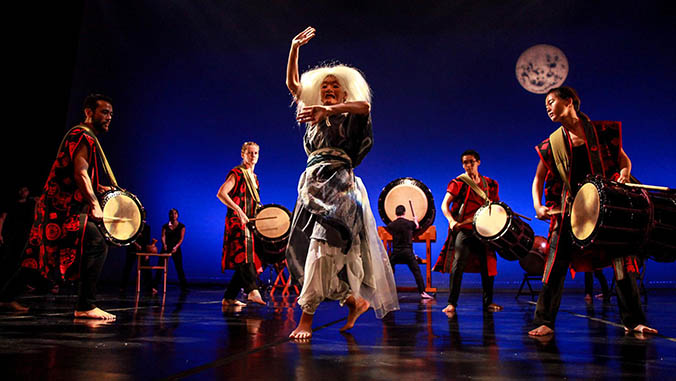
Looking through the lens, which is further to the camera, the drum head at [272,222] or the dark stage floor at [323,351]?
the drum head at [272,222]

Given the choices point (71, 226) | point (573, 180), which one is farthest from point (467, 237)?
point (71, 226)

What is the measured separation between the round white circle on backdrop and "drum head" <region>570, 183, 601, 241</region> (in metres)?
10.4

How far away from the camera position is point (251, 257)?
557 cm

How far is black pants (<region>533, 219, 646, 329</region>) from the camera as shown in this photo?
2.92 m

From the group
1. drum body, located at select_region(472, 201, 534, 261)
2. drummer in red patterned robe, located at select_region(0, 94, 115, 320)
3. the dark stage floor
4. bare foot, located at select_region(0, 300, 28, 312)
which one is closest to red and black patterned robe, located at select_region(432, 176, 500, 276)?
drum body, located at select_region(472, 201, 534, 261)

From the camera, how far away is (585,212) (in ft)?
9.06

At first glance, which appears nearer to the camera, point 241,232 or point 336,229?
point 336,229

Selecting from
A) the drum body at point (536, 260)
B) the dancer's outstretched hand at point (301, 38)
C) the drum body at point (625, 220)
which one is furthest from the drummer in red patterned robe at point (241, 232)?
the drum body at point (536, 260)

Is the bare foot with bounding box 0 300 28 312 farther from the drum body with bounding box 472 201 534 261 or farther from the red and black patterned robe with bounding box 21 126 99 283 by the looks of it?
the drum body with bounding box 472 201 534 261

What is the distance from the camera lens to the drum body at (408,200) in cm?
829

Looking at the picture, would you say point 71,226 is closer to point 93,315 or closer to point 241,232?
point 93,315

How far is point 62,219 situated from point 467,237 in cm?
371

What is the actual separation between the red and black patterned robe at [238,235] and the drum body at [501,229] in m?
2.52

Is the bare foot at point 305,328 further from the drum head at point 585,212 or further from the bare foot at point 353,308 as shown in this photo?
the drum head at point 585,212
